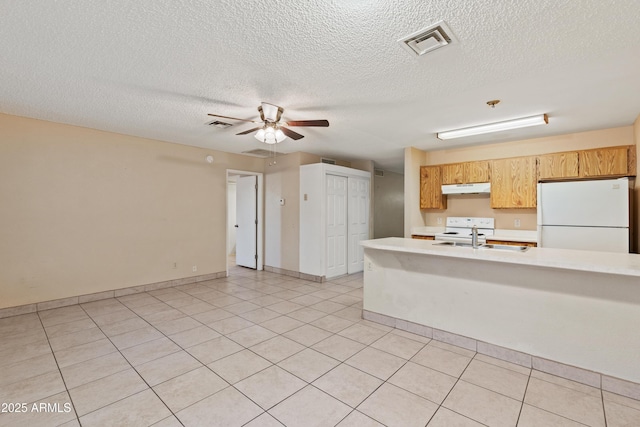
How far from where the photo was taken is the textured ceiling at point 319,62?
1757 millimetres

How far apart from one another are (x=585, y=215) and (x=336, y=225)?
3689mm

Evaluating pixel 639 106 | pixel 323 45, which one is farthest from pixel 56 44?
pixel 639 106

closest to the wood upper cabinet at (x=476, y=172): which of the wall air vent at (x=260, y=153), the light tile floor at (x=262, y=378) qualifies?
the light tile floor at (x=262, y=378)

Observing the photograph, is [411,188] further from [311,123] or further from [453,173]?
[311,123]

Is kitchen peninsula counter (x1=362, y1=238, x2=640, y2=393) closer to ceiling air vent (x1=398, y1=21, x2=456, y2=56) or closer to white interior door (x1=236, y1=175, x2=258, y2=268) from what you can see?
ceiling air vent (x1=398, y1=21, x2=456, y2=56)

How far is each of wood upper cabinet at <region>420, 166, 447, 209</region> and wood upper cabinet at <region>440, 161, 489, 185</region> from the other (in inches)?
4.9

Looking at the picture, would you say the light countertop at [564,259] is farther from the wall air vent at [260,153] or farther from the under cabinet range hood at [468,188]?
the wall air vent at [260,153]

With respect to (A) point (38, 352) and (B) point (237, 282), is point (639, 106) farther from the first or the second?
(A) point (38, 352)

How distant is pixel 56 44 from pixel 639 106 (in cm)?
558

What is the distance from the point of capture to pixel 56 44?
2.09 m

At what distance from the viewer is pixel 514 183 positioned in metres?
4.54

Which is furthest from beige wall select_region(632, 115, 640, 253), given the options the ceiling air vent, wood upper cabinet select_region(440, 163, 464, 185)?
the ceiling air vent

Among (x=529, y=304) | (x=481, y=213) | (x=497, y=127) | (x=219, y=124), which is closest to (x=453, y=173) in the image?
(x=481, y=213)

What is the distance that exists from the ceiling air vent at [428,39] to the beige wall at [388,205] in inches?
215
